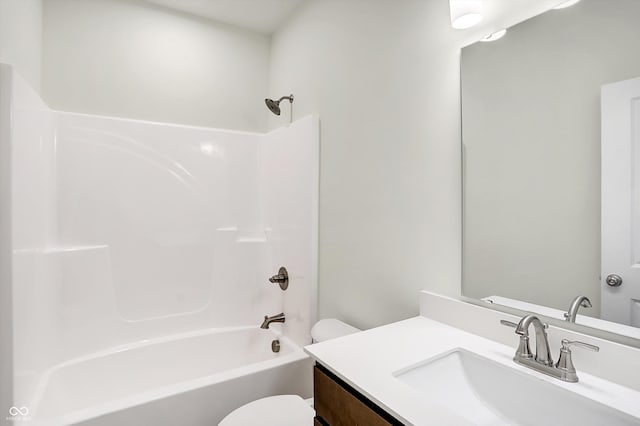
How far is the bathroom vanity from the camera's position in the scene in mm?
703

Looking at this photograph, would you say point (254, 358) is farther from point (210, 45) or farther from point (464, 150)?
point (210, 45)

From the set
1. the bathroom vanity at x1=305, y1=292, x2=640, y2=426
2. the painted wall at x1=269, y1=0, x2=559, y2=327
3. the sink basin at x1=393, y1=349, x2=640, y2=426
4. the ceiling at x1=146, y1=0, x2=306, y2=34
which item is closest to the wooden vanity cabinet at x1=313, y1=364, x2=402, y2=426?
the bathroom vanity at x1=305, y1=292, x2=640, y2=426

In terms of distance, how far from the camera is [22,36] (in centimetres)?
152

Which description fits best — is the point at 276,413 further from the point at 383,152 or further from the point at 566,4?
the point at 566,4

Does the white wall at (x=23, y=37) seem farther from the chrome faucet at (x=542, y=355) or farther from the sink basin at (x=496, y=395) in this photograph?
the chrome faucet at (x=542, y=355)

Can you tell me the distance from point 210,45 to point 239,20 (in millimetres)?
286

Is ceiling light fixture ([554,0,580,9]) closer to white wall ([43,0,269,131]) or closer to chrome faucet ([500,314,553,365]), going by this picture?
chrome faucet ([500,314,553,365])

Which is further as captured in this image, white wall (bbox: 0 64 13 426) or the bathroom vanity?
white wall (bbox: 0 64 13 426)

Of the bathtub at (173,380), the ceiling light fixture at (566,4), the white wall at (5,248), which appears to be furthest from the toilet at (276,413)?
the ceiling light fixture at (566,4)

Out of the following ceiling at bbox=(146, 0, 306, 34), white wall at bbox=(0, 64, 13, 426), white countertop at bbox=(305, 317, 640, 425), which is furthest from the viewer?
ceiling at bbox=(146, 0, 306, 34)

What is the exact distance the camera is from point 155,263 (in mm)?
2188

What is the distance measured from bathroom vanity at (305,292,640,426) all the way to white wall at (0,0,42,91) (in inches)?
66.9

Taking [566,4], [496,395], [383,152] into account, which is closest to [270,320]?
[383,152]

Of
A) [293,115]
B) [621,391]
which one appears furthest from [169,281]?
[621,391]
